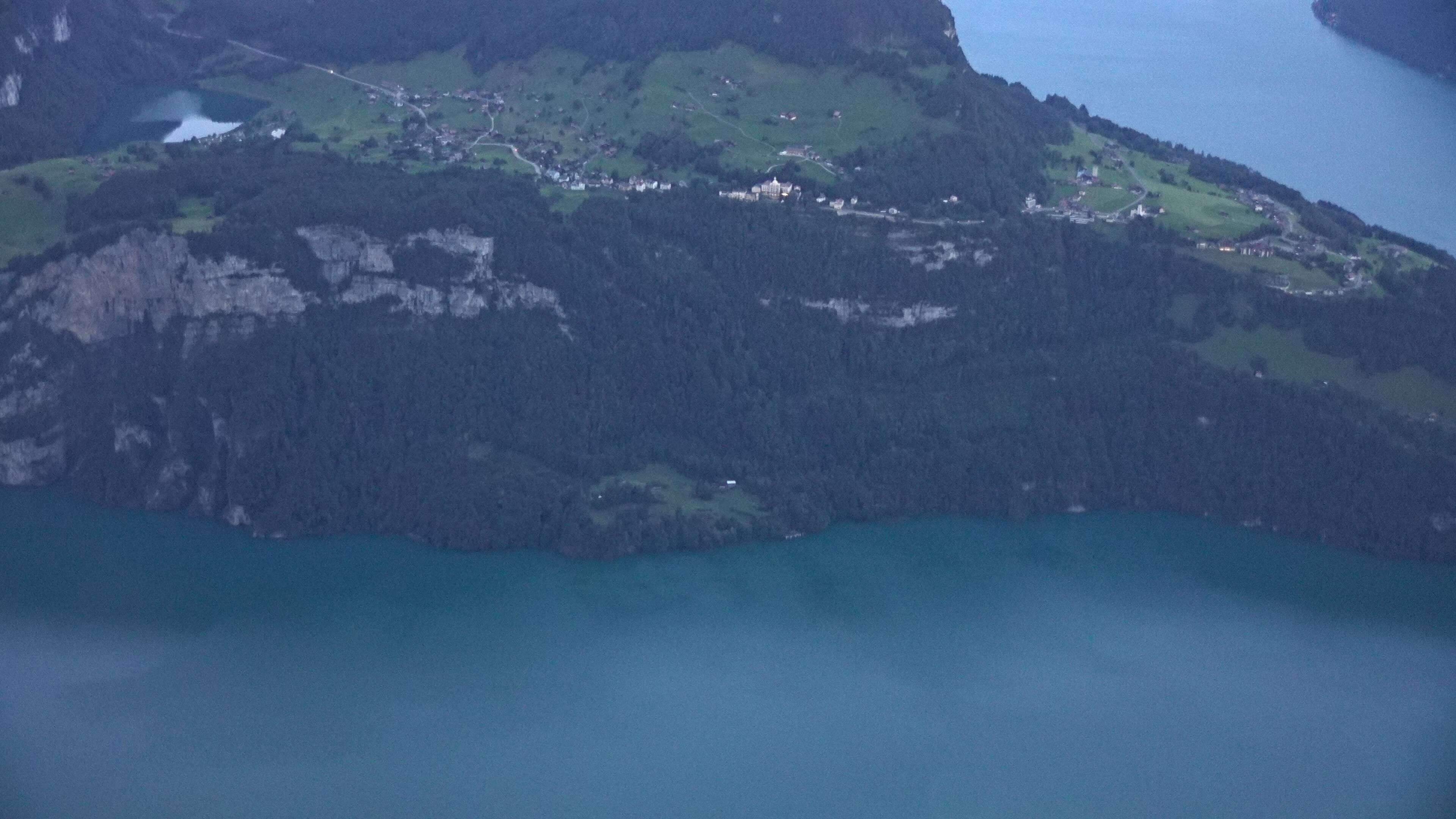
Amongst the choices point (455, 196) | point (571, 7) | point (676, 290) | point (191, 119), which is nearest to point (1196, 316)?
point (676, 290)

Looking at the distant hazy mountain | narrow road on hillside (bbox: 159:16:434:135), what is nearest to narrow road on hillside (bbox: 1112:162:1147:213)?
narrow road on hillside (bbox: 159:16:434:135)

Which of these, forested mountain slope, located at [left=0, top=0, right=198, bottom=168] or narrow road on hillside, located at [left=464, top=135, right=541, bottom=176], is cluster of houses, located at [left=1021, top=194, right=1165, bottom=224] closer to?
narrow road on hillside, located at [left=464, top=135, right=541, bottom=176]

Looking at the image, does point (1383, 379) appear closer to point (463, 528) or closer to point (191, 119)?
point (463, 528)

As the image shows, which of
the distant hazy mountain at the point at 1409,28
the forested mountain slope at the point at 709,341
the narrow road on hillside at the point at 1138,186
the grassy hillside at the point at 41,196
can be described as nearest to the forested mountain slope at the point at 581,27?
the forested mountain slope at the point at 709,341

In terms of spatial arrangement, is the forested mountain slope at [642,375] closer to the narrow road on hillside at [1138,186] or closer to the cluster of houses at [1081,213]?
the cluster of houses at [1081,213]

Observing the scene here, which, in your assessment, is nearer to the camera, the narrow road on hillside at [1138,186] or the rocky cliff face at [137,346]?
the rocky cliff face at [137,346]

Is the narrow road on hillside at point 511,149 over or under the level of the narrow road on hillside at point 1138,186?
under
